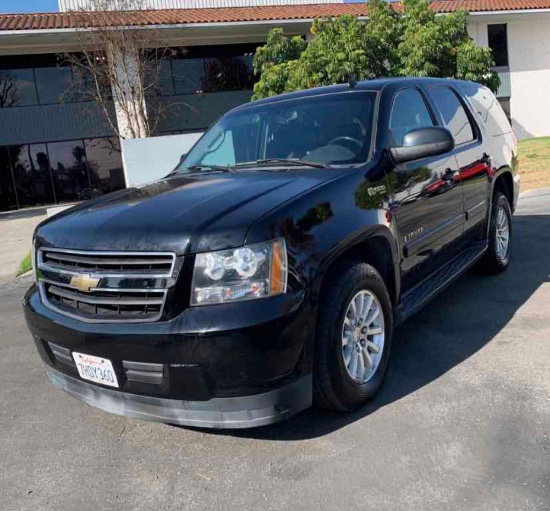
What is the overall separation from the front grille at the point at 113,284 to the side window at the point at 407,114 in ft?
6.24

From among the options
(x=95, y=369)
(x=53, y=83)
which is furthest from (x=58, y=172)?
(x=95, y=369)

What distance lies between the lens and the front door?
11.5 feet

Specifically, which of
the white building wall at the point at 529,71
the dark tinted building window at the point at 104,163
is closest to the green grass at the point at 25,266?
the dark tinted building window at the point at 104,163

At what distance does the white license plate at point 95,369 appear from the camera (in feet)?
8.59

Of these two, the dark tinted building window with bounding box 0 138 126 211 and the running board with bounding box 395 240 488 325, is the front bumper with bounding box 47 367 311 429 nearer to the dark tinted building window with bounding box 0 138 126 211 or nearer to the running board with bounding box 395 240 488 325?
the running board with bounding box 395 240 488 325

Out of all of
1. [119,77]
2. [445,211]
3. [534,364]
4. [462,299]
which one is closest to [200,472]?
[534,364]

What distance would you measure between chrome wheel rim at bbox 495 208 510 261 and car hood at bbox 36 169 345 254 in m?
2.85

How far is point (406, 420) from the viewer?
117 inches

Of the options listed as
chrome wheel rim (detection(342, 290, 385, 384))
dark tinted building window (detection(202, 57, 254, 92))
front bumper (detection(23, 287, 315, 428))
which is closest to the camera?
front bumper (detection(23, 287, 315, 428))

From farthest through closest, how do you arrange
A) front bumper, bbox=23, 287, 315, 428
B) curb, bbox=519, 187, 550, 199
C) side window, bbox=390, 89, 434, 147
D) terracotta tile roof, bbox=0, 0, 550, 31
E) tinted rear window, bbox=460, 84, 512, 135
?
terracotta tile roof, bbox=0, 0, 550, 31
curb, bbox=519, 187, 550, 199
tinted rear window, bbox=460, 84, 512, 135
side window, bbox=390, 89, 434, 147
front bumper, bbox=23, 287, 315, 428

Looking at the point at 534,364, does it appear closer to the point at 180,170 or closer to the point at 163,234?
the point at 163,234

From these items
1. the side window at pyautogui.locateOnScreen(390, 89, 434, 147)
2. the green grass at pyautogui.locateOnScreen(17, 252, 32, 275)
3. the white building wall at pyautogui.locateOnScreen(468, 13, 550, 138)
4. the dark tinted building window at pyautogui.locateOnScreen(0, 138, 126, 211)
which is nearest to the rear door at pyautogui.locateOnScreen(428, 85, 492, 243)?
the side window at pyautogui.locateOnScreen(390, 89, 434, 147)

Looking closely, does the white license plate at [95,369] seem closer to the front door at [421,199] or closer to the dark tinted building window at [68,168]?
the front door at [421,199]

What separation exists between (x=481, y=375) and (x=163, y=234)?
7.15 feet
